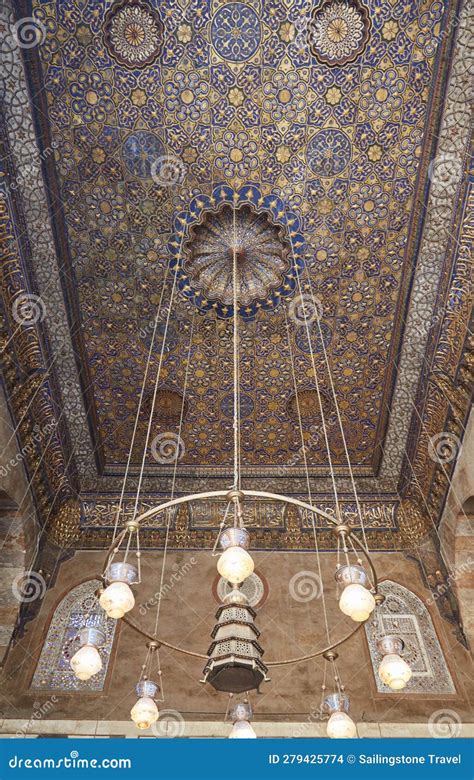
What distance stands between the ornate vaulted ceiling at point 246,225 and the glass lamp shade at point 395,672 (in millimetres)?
2793

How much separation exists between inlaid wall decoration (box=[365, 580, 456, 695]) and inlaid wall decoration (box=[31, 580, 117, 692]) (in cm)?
239

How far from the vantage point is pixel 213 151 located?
463 cm

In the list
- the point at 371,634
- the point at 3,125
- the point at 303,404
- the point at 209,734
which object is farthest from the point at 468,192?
the point at 209,734

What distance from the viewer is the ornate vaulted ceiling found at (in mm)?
4203

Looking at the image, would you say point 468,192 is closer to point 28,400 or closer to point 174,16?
point 174,16

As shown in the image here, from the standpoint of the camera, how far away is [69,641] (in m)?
4.98

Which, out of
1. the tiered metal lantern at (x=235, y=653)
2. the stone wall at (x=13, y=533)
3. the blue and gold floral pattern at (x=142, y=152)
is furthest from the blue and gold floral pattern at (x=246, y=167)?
the tiered metal lantern at (x=235, y=653)

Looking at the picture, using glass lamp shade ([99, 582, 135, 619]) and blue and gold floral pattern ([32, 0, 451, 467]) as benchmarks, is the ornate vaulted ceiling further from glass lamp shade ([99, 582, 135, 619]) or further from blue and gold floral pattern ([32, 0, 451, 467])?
glass lamp shade ([99, 582, 135, 619])

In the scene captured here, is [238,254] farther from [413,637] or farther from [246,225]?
[413,637]

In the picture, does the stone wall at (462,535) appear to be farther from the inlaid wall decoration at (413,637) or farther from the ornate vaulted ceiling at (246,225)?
the ornate vaulted ceiling at (246,225)

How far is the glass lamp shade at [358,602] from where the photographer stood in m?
2.44

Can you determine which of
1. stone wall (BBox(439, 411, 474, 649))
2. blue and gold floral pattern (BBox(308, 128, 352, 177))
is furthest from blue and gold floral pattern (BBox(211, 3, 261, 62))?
stone wall (BBox(439, 411, 474, 649))

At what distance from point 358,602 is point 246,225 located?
3.56 metres

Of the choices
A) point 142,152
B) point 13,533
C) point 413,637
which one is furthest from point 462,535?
point 142,152
